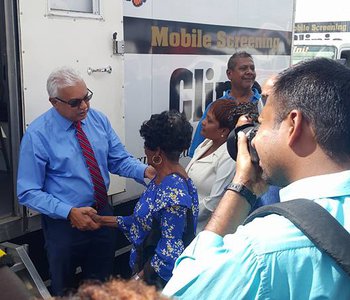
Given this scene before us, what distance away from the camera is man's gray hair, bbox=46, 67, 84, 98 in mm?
2489

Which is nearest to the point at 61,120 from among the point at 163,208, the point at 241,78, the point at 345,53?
the point at 163,208

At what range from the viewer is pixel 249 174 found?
1.30m

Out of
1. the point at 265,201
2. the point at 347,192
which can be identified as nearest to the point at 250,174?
the point at 347,192

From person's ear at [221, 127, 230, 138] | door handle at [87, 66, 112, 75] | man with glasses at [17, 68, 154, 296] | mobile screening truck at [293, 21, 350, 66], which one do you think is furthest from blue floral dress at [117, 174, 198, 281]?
mobile screening truck at [293, 21, 350, 66]

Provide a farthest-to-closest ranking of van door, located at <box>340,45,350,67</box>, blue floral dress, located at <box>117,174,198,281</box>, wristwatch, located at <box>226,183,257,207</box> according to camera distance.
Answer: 1. van door, located at <box>340,45,350,67</box>
2. blue floral dress, located at <box>117,174,198,281</box>
3. wristwatch, located at <box>226,183,257,207</box>

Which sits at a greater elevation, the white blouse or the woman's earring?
the woman's earring

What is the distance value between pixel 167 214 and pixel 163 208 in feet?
0.10

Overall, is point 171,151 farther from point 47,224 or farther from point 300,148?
point 300,148

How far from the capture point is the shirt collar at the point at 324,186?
0.97m

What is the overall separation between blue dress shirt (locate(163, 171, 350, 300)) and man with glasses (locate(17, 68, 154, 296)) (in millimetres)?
1550

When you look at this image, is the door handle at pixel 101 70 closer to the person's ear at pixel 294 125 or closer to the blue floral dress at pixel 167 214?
the blue floral dress at pixel 167 214

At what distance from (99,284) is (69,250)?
1.96 meters

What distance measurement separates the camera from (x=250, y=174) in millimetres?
1296

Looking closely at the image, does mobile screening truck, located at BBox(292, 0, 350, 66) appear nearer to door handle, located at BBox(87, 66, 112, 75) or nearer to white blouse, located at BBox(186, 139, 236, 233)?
door handle, located at BBox(87, 66, 112, 75)
